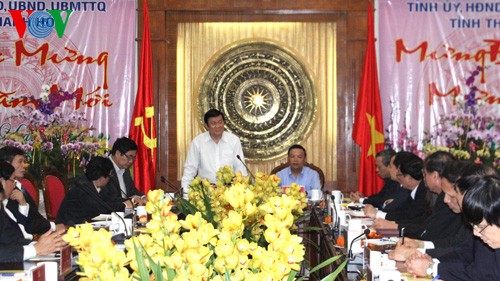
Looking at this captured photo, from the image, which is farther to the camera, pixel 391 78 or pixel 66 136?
pixel 391 78

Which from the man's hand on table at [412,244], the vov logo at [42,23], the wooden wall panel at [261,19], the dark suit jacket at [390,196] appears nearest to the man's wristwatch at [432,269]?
the man's hand on table at [412,244]

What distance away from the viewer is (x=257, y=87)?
7.14m

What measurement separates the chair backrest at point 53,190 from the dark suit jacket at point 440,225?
2357 mm

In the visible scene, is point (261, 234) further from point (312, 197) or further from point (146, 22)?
point (146, 22)

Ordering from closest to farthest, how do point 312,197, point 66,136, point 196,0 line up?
point 312,197 → point 66,136 → point 196,0

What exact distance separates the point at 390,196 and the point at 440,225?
1832 millimetres

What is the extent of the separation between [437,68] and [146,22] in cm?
260

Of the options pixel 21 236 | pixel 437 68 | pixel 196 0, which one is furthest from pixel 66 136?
pixel 437 68

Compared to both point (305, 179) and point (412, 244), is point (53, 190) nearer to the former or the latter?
point (305, 179)

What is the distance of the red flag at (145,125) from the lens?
641 cm

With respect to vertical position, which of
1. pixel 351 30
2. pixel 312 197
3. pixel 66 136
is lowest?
pixel 312 197

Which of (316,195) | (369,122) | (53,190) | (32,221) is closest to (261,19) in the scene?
(369,122)

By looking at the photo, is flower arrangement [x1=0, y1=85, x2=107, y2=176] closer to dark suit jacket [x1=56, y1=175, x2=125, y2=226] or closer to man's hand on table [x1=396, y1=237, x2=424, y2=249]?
dark suit jacket [x1=56, y1=175, x2=125, y2=226]

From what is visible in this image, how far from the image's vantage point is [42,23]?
22.5ft
